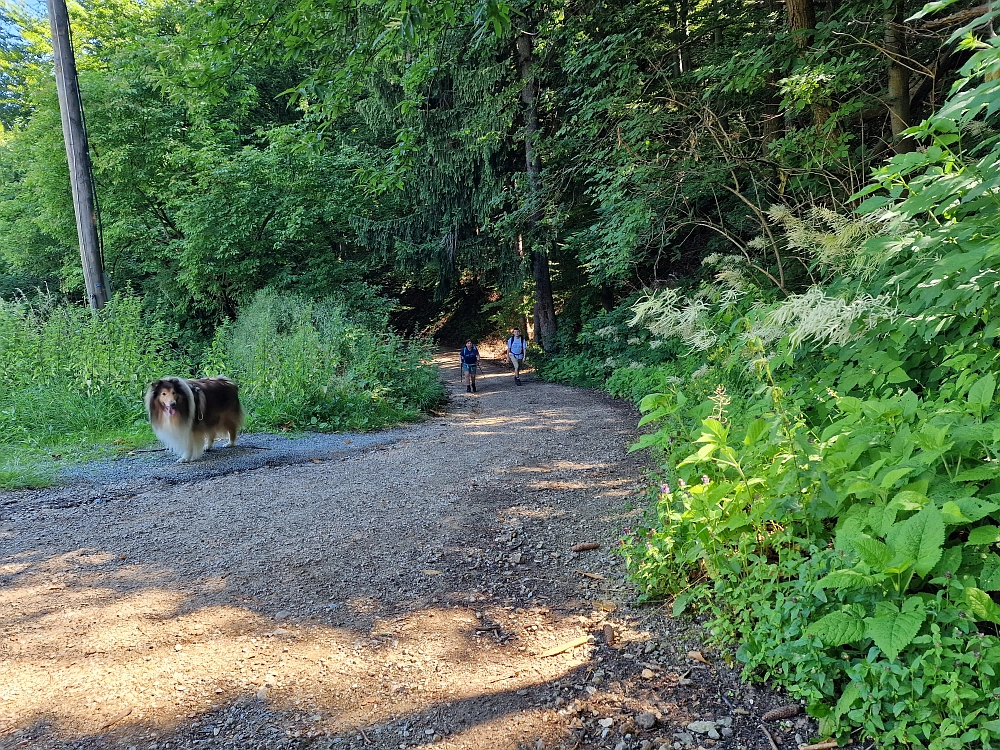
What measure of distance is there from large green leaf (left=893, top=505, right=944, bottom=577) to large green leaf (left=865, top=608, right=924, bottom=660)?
0.17 meters

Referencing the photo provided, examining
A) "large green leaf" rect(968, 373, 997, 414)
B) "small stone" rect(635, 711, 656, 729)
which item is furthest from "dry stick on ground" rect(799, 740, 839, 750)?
"large green leaf" rect(968, 373, 997, 414)

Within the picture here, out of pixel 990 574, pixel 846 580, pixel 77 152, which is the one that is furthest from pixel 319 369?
pixel 990 574

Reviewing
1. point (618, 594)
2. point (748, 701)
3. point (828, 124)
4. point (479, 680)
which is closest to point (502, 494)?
point (618, 594)

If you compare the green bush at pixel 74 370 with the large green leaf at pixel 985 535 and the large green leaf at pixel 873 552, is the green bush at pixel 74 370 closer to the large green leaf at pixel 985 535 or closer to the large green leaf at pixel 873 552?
the large green leaf at pixel 873 552

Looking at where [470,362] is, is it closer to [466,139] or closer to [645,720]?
[466,139]

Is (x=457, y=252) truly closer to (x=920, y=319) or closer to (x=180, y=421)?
(x=180, y=421)

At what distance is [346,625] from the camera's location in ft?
11.0

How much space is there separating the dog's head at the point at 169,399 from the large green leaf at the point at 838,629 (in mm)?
7203

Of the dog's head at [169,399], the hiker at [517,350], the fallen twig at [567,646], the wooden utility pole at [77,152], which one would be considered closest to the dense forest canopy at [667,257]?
the fallen twig at [567,646]

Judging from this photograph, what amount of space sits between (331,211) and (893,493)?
1607 cm

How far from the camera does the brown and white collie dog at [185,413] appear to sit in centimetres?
736

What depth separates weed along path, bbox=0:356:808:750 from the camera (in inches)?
98.7

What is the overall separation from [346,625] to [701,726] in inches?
76.2

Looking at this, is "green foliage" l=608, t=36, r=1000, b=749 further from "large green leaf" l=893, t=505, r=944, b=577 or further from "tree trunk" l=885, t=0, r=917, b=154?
"tree trunk" l=885, t=0, r=917, b=154
